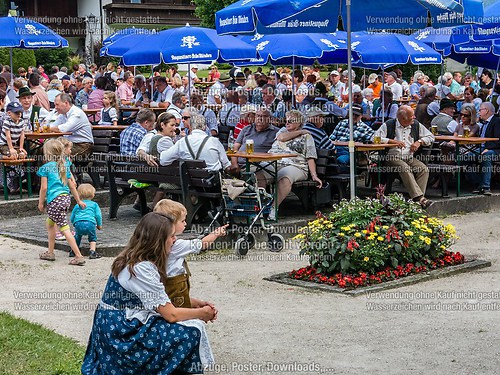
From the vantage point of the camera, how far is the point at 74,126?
1469 centimetres

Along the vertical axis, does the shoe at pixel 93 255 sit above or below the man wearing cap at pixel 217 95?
below

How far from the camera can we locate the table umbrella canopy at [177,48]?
16.8m

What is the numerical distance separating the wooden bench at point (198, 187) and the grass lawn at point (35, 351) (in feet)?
13.2

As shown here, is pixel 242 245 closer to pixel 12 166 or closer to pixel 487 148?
pixel 12 166

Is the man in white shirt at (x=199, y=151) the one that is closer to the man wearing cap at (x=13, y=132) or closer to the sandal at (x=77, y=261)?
the sandal at (x=77, y=261)

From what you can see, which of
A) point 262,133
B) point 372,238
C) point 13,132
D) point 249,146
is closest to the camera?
point 372,238

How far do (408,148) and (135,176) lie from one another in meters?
3.91

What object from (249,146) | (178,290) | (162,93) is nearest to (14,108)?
(249,146)

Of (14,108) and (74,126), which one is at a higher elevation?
(14,108)

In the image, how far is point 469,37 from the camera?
16.8 m

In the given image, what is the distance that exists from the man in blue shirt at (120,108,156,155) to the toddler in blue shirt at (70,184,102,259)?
2.52m

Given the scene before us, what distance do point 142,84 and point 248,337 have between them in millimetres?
16718

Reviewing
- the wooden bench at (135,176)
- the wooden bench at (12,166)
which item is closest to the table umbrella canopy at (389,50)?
the wooden bench at (135,176)

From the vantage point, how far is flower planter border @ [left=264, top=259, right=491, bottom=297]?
9102 mm
